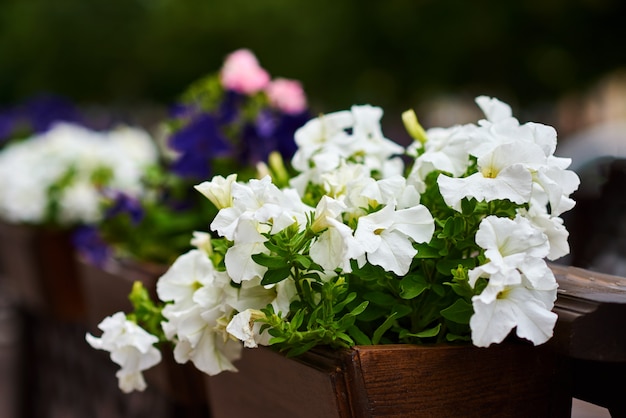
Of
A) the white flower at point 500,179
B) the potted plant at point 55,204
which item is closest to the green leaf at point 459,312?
the white flower at point 500,179

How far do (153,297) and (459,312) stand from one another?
927mm

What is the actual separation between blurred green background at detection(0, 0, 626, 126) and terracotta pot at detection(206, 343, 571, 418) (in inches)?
474

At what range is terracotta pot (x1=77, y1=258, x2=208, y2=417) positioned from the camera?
1.78 meters

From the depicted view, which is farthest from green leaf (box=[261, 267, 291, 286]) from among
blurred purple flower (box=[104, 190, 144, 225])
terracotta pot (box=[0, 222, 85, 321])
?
terracotta pot (box=[0, 222, 85, 321])

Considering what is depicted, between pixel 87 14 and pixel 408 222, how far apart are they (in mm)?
24179

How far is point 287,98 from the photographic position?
224cm

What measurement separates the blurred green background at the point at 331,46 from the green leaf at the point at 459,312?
1210 cm

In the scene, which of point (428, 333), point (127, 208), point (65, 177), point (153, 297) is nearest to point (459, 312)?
point (428, 333)

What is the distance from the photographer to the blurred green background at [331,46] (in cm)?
1308

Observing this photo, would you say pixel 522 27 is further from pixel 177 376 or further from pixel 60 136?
pixel 177 376

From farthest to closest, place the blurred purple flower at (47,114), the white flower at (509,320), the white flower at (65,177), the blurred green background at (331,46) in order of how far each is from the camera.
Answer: the blurred green background at (331,46) < the blurred purple flower at (47,114) < the white flower at (65,177) < the white flower at (509,320)

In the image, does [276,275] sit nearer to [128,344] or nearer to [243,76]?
[128,344]

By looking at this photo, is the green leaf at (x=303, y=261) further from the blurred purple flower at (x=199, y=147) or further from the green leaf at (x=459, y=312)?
the blurred purple flower at (x=199, y=147)

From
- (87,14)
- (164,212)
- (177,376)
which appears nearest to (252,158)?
(164,212)
